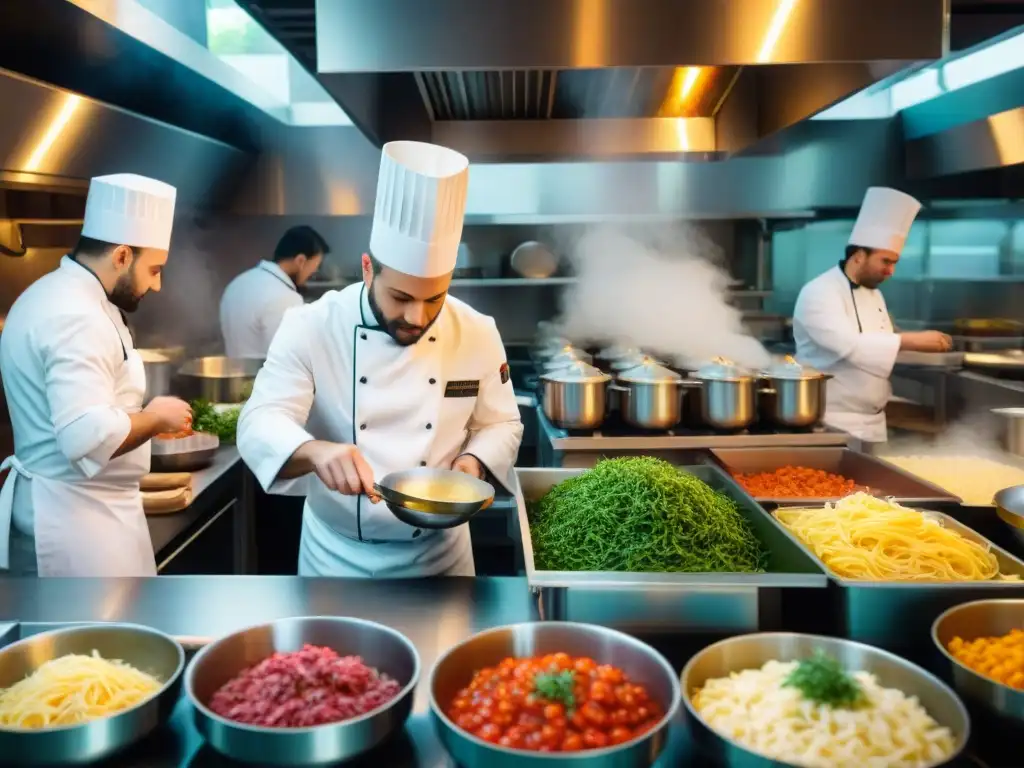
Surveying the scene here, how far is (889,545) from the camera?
182cm

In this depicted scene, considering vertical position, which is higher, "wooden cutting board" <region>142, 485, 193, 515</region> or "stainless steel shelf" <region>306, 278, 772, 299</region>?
"stainless steel shelf" <region>306, 278, 772, 299</region>

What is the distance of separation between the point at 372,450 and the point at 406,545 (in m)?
0.28

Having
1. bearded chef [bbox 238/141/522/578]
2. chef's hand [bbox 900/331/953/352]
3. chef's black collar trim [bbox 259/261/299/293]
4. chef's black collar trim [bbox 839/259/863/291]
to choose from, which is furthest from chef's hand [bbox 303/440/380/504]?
chef's black collar trim [bbox 259/261/299/293]

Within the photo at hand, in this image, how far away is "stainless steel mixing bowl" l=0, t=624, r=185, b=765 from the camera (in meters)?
1.11

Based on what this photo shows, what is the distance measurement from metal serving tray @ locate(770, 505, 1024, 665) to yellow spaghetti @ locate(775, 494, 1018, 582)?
13cm

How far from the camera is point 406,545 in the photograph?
228cm

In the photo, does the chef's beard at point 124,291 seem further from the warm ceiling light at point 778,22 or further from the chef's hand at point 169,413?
the warm ceiling light at point 778,22

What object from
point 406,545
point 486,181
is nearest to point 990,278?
point 486,181

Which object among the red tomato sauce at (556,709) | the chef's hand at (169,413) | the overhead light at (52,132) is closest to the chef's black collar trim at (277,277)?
the overhead light at (52,132)

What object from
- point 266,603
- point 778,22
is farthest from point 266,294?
point 778,22

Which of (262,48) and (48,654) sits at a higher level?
(262,48)

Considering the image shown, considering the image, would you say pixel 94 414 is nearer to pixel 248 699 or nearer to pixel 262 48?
pixel 248 699

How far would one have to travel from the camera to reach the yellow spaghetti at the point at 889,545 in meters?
1.72

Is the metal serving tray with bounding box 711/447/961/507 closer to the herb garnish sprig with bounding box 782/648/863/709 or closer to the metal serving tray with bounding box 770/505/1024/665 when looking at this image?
the metal serving tray with bounding box 770/505/1024/665
